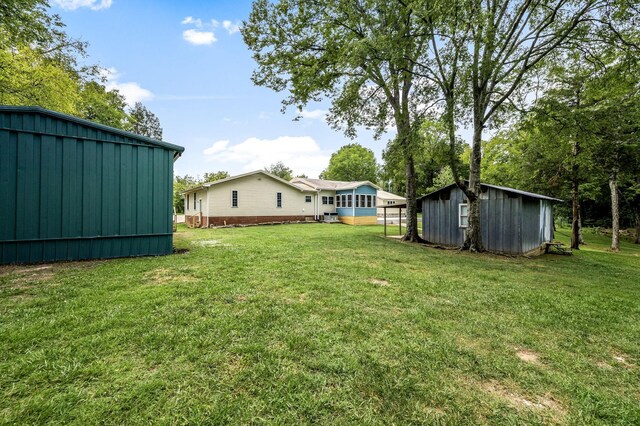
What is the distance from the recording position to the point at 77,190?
6496 millimetres

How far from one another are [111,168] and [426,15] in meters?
9.98

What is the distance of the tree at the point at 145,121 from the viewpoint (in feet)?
131

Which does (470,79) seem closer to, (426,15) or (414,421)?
(426,15)

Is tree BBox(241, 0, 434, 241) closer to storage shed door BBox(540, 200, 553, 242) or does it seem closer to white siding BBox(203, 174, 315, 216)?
storage shed door BBox(540, 200, 553, 242)

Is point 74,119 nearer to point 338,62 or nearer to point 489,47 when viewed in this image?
point 338,62

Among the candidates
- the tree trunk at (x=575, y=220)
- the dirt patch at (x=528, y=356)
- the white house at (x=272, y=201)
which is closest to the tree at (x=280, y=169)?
the white house at (x=272, y=201)

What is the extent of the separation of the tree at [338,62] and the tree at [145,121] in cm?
3655

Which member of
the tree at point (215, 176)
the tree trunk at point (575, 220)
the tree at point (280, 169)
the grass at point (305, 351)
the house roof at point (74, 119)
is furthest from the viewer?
the tree at point (280, 169)

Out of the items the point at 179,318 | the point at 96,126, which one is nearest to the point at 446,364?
the point at 179,318

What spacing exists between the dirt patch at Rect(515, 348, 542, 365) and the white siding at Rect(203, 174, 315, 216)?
1818 centimetres

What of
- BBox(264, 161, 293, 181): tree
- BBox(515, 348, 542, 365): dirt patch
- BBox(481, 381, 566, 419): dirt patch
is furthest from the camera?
BBox(264, 161, 293, 181): tree

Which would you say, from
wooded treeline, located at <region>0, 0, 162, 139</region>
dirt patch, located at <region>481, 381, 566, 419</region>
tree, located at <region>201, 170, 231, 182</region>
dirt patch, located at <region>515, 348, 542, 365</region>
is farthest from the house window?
tree, located at <region>201, 170, 231, 182</region>

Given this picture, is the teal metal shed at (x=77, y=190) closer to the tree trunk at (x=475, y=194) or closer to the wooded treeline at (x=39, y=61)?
Answer: the wooded treeline at (x=39, y=61)

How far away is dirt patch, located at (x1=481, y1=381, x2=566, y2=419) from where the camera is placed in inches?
81.0
